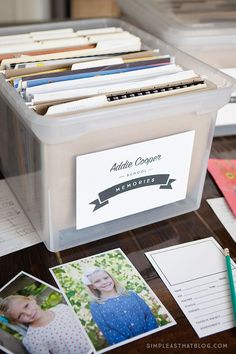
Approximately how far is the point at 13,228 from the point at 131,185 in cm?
20

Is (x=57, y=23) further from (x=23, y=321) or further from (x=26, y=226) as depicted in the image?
(x=23, y=321)

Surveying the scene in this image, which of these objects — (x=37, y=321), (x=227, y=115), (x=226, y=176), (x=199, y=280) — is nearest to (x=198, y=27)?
(x=227, y=115)

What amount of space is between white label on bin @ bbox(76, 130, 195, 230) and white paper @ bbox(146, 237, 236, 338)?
0.09 m

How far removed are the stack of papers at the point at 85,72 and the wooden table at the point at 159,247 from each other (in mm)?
214

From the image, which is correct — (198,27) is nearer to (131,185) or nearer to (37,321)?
(131,185)

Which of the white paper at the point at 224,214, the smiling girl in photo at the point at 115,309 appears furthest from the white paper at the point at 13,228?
the white paper at the point at 224,214

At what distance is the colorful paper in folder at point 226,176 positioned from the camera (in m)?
0.80

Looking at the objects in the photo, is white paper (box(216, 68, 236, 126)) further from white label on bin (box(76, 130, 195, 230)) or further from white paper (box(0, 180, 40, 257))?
white paper (box(0, 180, 40, 257))

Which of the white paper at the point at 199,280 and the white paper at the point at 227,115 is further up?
the white paper at the point at 227,115

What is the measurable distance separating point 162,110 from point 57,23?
429mm

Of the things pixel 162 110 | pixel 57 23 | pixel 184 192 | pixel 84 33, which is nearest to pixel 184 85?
pixel 162 110

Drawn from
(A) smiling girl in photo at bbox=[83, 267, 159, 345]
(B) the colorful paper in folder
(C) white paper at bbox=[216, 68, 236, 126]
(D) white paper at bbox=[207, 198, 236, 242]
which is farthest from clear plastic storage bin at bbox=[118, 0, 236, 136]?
(A) smiling girl in photo at bbox=[83, 267, 159, 345]

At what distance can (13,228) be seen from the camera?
28.2 inches

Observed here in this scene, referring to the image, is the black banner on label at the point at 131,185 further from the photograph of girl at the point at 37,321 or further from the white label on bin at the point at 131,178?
the photograph of girl at the point at 37,321
